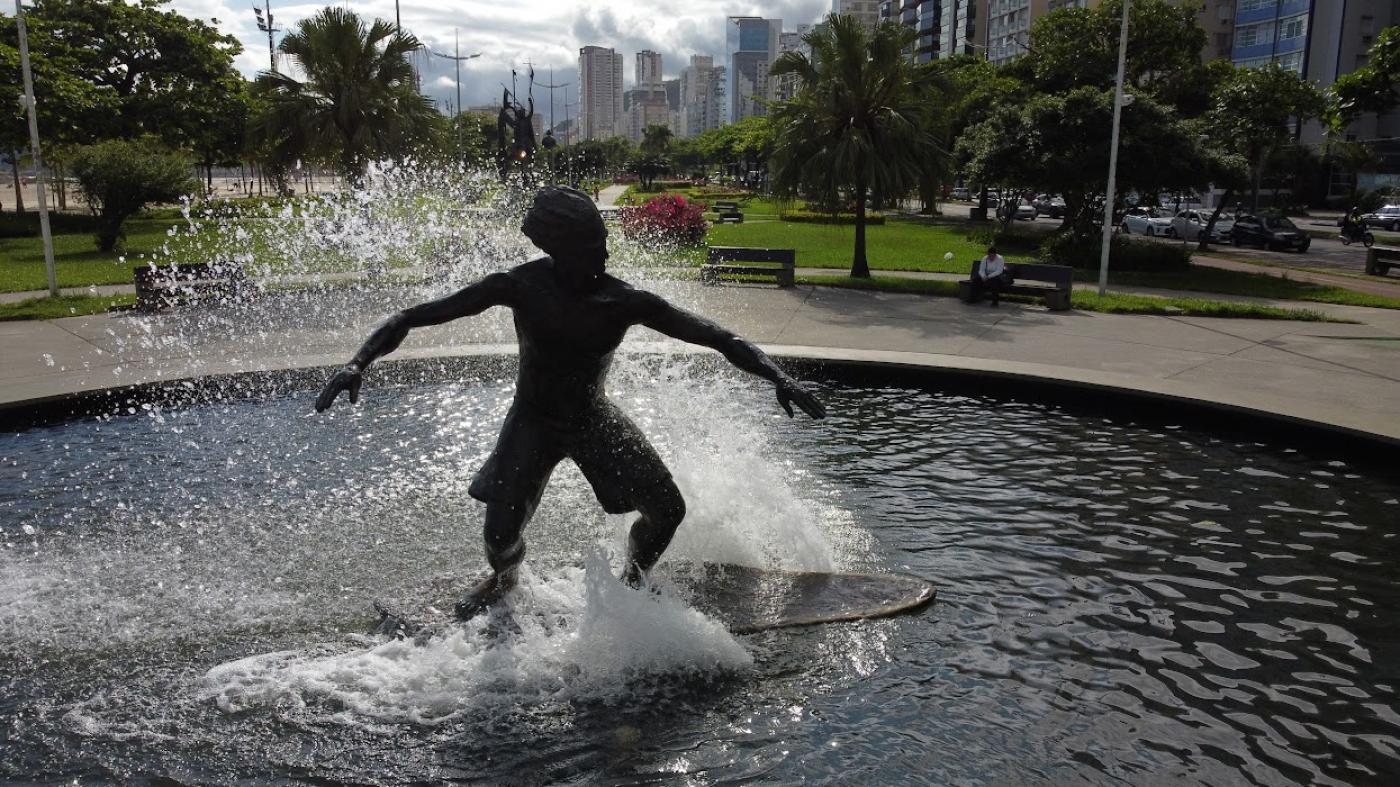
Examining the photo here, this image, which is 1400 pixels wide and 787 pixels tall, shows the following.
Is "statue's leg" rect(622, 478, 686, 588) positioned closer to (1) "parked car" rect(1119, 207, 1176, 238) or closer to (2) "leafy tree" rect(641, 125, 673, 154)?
(1) "parked car" rect(1119, 207, 1176, 238)

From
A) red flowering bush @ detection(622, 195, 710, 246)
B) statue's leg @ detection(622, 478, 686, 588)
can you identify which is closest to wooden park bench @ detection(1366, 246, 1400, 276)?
red flowering bush @ detection(622, 195, 710, 246)

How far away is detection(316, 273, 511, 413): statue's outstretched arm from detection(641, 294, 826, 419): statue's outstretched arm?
0.72 m

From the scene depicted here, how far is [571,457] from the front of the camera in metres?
5.01

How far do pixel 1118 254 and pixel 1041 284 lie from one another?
8.45m

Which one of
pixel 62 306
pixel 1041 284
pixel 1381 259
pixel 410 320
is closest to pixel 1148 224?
pixel 1381 259

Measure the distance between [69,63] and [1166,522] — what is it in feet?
120

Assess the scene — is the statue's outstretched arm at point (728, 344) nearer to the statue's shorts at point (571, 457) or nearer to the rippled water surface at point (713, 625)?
the statue's shorts at point (571, 457)

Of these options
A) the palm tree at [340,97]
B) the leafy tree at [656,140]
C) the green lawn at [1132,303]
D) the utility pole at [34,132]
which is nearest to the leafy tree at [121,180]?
the palm tree at [340,97]

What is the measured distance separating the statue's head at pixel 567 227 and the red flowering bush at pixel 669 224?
20094 mm

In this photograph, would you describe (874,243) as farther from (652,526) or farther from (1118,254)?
(652,526)

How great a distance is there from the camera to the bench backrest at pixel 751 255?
1886cm

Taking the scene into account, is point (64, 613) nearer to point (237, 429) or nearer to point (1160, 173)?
point (237, 429)

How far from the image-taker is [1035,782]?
13.5 ft

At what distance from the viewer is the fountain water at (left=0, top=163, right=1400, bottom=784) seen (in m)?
4.30
